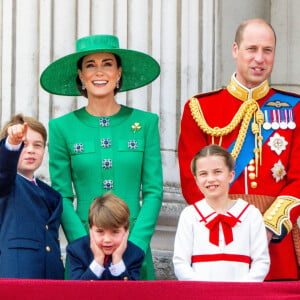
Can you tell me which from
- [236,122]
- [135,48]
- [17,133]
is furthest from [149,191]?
[135,48]

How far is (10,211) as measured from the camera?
6012 millimetres

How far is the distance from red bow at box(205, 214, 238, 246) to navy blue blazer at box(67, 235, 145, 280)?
356 mm

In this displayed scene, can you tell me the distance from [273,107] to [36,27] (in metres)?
1.85

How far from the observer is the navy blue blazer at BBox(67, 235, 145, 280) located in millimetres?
5809

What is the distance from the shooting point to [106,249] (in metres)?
5.82

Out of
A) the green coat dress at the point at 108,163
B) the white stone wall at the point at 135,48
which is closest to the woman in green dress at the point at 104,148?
the green coat dress at the point at 108,163

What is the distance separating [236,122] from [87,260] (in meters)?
1.08

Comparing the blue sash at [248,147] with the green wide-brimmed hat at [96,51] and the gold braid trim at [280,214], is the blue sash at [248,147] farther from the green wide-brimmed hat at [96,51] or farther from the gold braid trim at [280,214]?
the green wide-brimmed hat at [96,51]

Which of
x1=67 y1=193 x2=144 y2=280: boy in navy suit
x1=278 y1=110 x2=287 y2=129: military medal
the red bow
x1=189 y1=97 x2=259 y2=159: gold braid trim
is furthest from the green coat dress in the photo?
x1=278 y1=110 x2=287 y2=129: military medal

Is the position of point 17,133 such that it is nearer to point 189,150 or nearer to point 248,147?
point 189,150

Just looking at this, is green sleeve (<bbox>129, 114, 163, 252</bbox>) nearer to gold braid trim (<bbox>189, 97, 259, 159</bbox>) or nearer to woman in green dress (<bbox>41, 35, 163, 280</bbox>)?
woman in green dress (<bbox>41, 35, 163, 280</bbox>)

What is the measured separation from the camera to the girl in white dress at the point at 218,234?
5777 mm

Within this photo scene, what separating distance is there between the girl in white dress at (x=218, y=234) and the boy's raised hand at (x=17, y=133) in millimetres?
815

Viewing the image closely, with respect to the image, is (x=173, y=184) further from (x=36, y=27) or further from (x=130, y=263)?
(x=130, y=263)
